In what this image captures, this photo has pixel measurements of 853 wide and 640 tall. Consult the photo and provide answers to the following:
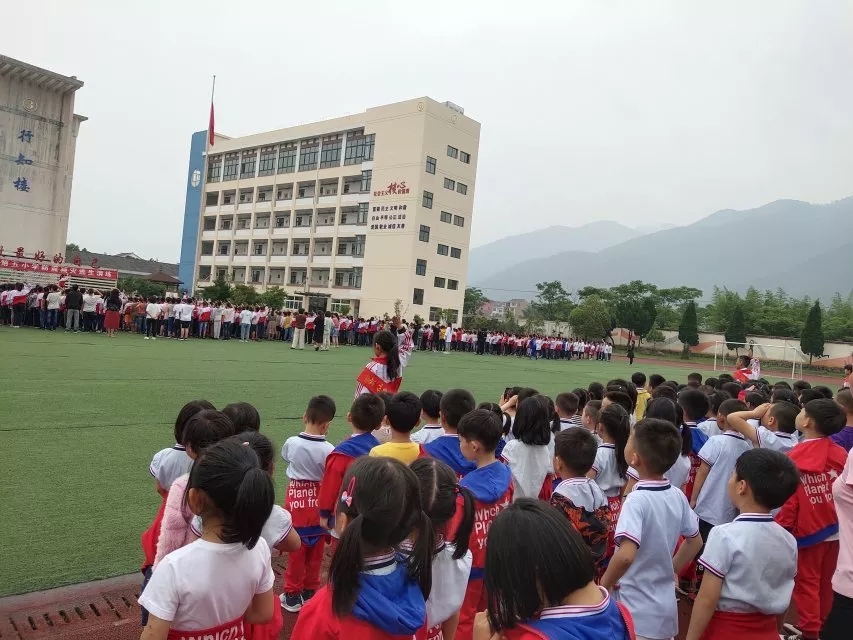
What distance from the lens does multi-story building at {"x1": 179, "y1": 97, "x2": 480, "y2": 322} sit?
42.0 m

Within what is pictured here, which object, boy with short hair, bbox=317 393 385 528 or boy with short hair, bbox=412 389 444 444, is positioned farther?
boy with short hair, bbox=412 389 444 444

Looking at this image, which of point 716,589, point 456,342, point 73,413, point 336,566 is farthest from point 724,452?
point 456,342

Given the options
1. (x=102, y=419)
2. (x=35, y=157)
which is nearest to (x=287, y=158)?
(x=35, y=157)

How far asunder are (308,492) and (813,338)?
145ft

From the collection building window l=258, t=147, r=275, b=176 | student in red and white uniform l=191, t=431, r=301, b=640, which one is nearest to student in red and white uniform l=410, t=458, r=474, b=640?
student in red and white uniform l=191, t=431, r=301, b=640

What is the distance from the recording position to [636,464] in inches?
106

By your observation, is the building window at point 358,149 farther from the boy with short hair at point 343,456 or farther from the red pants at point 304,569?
the red pants at point 304,569

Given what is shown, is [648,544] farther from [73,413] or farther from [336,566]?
[73,413]

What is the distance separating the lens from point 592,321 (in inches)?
1823

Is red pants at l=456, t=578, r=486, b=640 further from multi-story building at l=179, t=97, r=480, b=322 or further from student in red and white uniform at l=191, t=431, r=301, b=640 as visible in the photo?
multi-story building at l=179, t=97, r=480, b=322

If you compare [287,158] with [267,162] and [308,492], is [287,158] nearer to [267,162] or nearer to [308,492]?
[267,162]

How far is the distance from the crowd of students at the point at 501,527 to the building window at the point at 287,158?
47526mm

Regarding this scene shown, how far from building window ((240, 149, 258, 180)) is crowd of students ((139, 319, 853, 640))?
51.1 meters

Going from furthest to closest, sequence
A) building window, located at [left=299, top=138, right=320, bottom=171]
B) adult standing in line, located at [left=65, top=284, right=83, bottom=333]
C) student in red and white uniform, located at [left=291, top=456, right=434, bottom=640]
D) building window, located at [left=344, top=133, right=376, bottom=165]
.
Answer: building window, located at [left=299, top=138, right=320, bottom=171], building window, located at [left=344, top=133, right=376, bottom=165], adult standing in line, located at [left=65, top=284, right=83, bottom=333], student in red and white uniform, located at [left=291, top=456, right=434, bottom=640]
